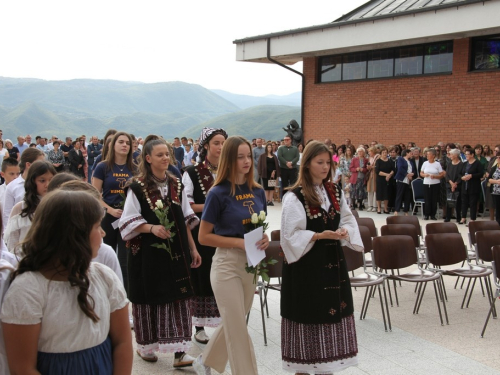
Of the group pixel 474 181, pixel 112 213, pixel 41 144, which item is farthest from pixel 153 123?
pixel 112 213

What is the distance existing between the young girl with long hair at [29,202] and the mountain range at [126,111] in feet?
184

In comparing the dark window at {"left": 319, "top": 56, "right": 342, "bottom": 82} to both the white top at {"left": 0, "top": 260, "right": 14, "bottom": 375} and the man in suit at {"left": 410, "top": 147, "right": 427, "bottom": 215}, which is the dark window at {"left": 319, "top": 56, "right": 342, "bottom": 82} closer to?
the man in suit at {"left": 410, "top": 147, "right": 427, "bottom": 215}

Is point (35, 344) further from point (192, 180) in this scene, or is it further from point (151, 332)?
point (192, 180)

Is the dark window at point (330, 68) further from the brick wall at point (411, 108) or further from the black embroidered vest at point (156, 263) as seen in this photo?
the black embroidered vest at point (156, 263)

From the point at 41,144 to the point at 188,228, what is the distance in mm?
20591

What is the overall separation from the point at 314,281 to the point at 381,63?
15642 millimetres

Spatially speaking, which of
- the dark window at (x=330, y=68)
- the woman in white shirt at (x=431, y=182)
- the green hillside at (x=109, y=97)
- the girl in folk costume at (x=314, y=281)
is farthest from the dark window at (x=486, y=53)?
the green hillside at (x=109, y=97)

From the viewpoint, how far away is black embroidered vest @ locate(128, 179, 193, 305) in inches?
187

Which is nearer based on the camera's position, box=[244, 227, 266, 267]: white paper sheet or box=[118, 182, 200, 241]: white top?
box=[244, 227, 266, 267]: white paper sheet

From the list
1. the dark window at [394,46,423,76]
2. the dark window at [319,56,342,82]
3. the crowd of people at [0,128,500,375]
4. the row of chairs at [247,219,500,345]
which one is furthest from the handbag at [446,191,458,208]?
the crowd of people at [0,128,500,375]

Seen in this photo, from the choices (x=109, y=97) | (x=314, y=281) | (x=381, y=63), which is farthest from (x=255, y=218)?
(x=109, y=97)

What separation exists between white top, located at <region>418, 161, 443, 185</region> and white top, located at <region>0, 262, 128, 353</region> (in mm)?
13055

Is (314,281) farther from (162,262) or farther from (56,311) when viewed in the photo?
(56,311)

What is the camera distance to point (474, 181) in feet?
44.5
